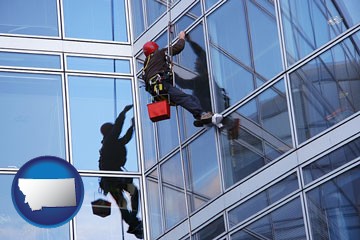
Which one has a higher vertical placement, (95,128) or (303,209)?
(95,128)

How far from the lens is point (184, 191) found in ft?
55.2

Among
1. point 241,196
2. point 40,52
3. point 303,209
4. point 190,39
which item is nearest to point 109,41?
point 40,52

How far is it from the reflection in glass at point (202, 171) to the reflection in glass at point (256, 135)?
29 cm

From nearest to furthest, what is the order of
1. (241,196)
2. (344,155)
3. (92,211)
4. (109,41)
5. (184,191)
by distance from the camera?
1. (344,155)
2. (241,196)
3. (184,191)
4. (92,211)
5. (109,41)

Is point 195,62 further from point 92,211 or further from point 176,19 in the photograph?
point 92,211

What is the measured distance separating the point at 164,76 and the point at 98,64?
2733mm

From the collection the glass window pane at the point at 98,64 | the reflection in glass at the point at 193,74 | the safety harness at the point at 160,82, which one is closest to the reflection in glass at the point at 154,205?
the reflection in glass at the point at 193,74

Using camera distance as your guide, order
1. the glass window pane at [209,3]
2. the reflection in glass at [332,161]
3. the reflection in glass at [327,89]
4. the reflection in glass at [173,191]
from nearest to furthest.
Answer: the reflection in glass at [332,161], the reflection in glass at [327,89], the glass window pane at [209,3], the reflection in glass at [173,191]

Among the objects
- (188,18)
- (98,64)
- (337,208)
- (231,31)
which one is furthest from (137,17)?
(337,208)

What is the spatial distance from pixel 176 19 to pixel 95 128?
2408mm

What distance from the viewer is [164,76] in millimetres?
16609

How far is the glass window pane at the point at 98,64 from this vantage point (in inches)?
742

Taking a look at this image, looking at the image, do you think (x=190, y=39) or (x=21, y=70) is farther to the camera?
(x=21, y=70)

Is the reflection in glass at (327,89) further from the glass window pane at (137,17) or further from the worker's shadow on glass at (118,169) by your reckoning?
the glass window pane at (137,17)
